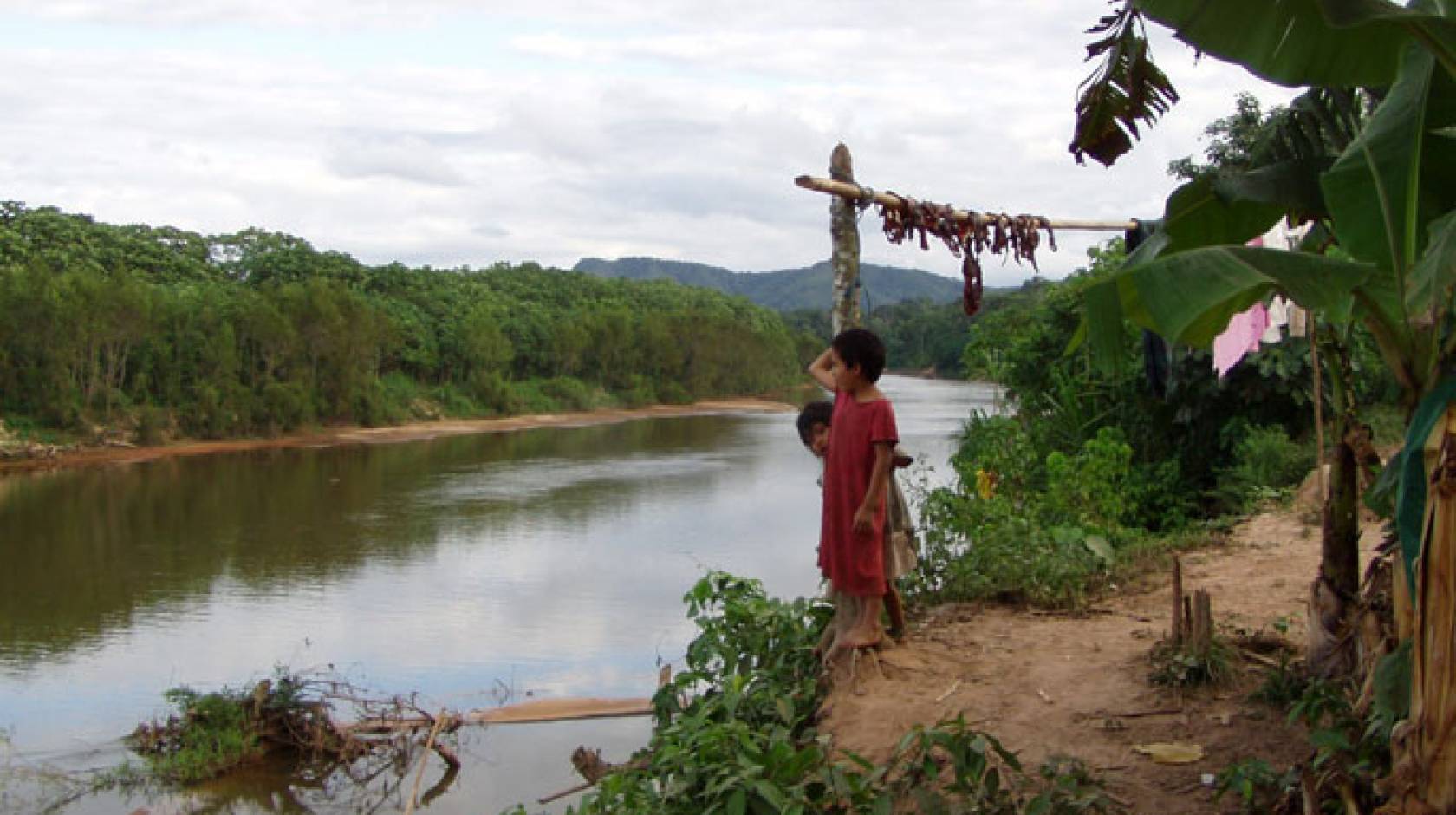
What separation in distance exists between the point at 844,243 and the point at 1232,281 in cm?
254

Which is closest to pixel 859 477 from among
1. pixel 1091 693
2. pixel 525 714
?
pixel 1091 693

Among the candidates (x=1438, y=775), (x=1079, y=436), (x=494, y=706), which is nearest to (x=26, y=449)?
(x=494, y=706)

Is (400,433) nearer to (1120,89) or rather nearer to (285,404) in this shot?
(285,404)

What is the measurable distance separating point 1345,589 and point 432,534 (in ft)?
40.9

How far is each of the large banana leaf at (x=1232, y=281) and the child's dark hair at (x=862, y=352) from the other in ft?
5.51

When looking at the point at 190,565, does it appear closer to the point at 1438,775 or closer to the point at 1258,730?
the point at 1258,730

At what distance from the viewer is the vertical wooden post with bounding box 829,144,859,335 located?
491 cm

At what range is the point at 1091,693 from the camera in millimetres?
4160

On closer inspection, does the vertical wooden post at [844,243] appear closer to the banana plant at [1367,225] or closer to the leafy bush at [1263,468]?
the banana plant at [1367,225]

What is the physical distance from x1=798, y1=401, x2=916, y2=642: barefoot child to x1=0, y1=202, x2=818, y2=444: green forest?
67.4ft

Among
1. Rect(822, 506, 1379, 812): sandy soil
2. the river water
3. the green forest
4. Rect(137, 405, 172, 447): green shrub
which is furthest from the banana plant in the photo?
Rect(137, 405, 172, 447): green shrub

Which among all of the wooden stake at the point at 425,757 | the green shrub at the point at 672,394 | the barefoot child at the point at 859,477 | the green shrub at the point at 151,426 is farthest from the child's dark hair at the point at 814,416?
the green shrub at the point at 672,394

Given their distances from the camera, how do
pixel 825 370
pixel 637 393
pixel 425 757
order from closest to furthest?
1. pixel 825 370
2. pixel 425 757
3. pixel 637 393

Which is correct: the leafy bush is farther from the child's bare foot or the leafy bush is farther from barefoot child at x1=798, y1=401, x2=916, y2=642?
the child's bare foot
